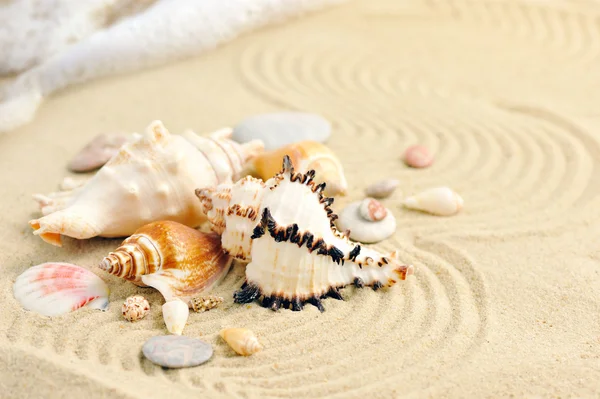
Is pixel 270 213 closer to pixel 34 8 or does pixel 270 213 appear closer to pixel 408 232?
pixel 408 232

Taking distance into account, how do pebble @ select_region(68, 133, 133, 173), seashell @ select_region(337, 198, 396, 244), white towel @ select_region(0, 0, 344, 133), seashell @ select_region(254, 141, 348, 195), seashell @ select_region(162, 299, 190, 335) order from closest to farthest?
seashell @ select_region(162, 299, 190, 335) < seashell @ select_region(337, 198, 396, 244) < seashell @ select_region(254, 141, 348, 195) < pebble @ select_region(68, 133, 133, 173) < white towel @ select_region(0, 0, 344, 133)

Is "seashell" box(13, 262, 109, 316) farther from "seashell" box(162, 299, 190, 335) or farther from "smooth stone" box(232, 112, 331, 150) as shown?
"smooth stone" box(232, 112, 331, 150)

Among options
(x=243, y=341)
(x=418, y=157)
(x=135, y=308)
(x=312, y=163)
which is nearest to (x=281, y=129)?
(x=312, y=163)

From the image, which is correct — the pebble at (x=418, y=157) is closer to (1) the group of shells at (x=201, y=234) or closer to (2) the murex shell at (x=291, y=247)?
(1) the group of shells at (x=201, y=234)

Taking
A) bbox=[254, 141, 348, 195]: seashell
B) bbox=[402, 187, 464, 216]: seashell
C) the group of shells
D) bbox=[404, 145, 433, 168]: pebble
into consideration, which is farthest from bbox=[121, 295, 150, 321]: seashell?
bbox=[404, 145, 433, 168]: pebble

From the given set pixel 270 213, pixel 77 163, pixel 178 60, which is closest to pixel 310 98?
pixel 178 60

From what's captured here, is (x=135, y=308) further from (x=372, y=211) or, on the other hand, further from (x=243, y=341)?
(x=372, y=211)
